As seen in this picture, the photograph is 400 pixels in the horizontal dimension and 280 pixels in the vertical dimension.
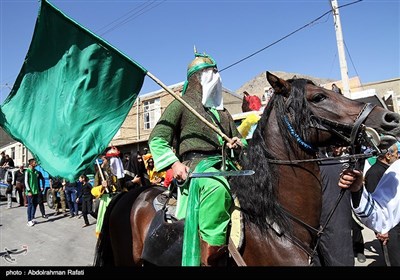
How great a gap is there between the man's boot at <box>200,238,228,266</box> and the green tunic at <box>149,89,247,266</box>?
0.04 metres

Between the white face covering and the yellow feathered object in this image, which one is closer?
the white face covering

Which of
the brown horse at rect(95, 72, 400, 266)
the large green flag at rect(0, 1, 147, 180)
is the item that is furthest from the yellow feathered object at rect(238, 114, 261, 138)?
the large green flag at rect(0, 1, 147, 180)

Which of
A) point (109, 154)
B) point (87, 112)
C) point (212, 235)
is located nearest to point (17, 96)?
point (87, 112)

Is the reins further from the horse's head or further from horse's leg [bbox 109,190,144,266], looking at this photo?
horse's leg [bbox 109,190,144,266]

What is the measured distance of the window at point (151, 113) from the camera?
24.7 metres

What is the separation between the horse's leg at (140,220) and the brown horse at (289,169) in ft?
2.44

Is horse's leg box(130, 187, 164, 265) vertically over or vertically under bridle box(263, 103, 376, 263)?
under

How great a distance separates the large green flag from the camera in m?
2.98

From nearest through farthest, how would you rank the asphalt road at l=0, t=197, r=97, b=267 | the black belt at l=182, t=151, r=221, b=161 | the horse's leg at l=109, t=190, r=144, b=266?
1. the black belt at l=182, t=151, r=221, b=161
2. the horse's leg at l=109, t=190, r=144, b=266
3. the asphalt road at l=0, t=197, r=97, b=267

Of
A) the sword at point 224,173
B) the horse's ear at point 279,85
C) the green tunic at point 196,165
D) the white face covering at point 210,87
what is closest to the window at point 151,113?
the white face covering at point 210,87

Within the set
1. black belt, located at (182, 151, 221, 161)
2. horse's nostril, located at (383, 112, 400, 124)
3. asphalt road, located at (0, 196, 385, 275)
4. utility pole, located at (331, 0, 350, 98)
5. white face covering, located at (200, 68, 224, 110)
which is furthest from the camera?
utility pole, located at (331, 0, 350, 98)

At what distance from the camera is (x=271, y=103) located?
2812 millimetres

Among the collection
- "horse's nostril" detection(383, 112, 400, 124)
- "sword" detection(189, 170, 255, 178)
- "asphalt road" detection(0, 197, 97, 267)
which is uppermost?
"horse's nostril" detection(383, 112, 400, 124)

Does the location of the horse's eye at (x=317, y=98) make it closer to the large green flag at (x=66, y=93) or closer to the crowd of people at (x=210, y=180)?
the crowd of people at (x=210, y=180)
